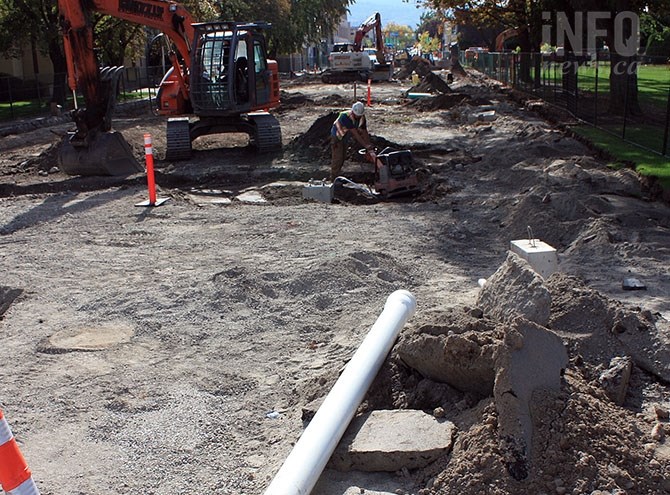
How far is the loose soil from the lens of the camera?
4613 mm

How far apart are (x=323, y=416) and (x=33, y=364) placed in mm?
3186

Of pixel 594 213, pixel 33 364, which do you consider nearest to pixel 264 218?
pixel 594 213

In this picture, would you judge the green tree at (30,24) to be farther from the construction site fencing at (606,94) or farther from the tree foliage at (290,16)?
the tree foliage at (290,16)

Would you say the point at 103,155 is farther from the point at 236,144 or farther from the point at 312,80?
the point at 312,80

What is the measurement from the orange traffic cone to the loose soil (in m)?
1.16

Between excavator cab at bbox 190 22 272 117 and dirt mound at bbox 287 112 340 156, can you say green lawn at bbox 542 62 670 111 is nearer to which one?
dirt mound at bbox 287 112 340 156

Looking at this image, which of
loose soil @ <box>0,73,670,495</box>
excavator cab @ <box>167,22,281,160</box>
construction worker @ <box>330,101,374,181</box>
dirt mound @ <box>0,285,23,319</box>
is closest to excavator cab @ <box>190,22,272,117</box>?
excavator cab @ <box>167,22,281,160</box>

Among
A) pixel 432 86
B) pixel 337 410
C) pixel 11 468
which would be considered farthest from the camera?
pixel 432 86

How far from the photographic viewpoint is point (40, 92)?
35125 millimetres

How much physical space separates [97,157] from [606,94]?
44.3 feet

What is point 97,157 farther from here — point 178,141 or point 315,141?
point 315,141

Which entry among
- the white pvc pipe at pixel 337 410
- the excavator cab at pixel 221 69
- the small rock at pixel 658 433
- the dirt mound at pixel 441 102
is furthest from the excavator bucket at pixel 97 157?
the dirt mound at pixel 441 102

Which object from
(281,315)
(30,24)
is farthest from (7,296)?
(30,24)

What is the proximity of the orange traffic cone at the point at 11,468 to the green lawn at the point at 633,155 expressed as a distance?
10.9m
